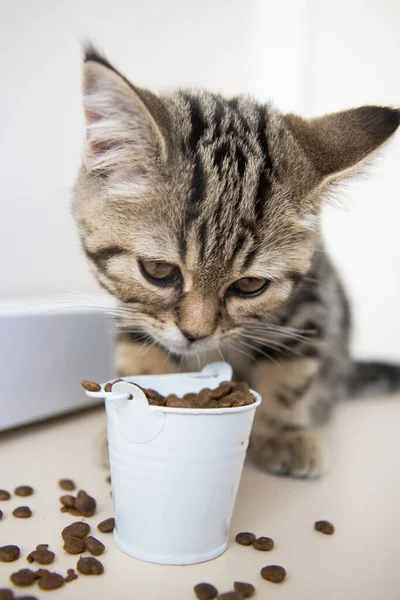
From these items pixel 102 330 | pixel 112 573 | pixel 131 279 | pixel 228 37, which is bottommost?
pixel 112 573

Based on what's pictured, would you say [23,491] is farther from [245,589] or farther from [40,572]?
[245,589]

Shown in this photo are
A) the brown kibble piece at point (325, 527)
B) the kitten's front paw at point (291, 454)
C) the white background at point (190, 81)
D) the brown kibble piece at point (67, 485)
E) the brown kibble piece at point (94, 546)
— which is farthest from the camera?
the white background at point (190, 81)

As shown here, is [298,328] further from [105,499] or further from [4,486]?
[4,486]

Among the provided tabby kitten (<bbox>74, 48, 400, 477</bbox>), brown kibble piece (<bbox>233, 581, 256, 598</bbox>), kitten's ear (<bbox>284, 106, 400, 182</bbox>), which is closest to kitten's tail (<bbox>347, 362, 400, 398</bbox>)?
tabby kitten (<bbox>74, 48, 400, 477</bbox>)

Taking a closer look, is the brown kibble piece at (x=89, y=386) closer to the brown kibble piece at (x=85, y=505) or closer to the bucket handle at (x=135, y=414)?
the bucket handle at (x=135, y=414)

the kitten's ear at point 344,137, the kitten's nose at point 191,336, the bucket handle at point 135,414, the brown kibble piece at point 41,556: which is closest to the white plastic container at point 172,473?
the bucket handle at point 135,414

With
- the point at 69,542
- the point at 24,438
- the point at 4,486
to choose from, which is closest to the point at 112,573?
the point at 69,542

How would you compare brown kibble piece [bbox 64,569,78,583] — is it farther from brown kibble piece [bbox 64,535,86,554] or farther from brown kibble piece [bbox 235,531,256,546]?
brown kibble piece [bbox 235,531,256,546]

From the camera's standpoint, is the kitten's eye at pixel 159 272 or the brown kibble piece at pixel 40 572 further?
the kitten's eye at pixel 159 272
